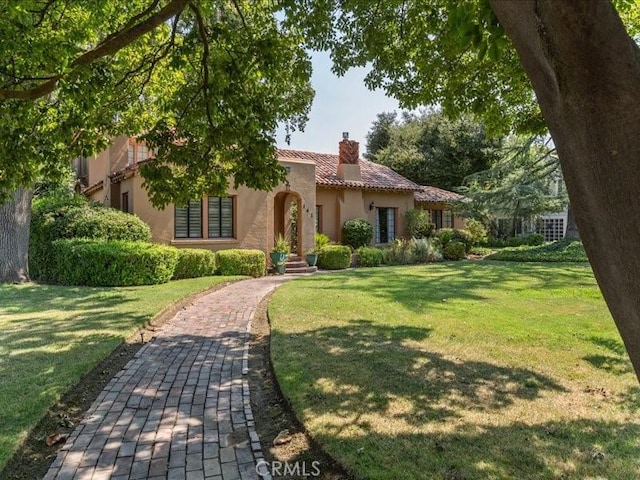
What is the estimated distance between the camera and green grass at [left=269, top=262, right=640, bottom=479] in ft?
12.5

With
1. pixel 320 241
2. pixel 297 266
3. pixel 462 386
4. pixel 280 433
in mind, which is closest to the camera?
pixel 280 433

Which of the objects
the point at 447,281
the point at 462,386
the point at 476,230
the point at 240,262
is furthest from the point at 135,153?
the point at 476,230

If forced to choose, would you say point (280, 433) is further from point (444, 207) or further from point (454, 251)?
point (444, 207)

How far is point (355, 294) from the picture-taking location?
12.6 metres

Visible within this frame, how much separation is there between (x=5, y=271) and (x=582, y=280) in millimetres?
19980

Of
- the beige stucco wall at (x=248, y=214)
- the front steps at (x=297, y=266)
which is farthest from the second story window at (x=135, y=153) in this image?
the front steps at (x=297, y=266)

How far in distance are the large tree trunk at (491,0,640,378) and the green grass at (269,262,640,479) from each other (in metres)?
2.46

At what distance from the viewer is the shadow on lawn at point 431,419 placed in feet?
12.2

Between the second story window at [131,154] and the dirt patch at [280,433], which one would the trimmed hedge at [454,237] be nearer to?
the second story window at [131,154]

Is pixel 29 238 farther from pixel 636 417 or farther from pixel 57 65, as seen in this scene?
pixel 636 417

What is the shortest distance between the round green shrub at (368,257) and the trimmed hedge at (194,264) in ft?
26.0

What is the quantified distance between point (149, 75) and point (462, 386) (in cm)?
771

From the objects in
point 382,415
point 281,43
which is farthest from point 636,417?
point 281,43

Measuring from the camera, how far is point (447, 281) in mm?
15469
